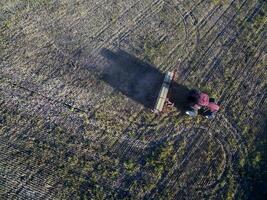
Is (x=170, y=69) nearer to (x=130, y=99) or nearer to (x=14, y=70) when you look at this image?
(x=130, y=99)

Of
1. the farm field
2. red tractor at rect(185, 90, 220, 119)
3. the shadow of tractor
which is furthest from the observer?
the shadow of tractor

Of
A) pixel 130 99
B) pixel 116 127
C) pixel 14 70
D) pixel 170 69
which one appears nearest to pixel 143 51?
pixel 170 69

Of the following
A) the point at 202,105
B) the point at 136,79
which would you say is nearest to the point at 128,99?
the point at 136,79

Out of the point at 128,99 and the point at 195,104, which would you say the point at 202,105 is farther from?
the point at 128,99

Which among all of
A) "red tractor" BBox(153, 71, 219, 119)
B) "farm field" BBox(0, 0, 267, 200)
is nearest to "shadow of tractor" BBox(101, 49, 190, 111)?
"farm field" BBox(0, 0, 267, 200)

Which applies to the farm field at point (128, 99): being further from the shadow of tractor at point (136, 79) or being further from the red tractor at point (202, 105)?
the red tractor at point (202, 105)

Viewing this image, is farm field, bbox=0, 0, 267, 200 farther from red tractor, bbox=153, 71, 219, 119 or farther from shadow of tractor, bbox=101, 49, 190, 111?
red tractor, bbox=153, 71, 219, 119
